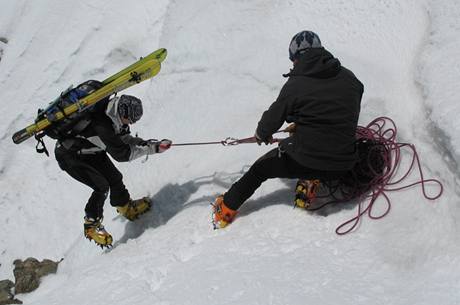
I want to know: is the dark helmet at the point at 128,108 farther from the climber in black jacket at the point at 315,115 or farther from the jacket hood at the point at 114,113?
the climber in black jacket at the point at 315,115

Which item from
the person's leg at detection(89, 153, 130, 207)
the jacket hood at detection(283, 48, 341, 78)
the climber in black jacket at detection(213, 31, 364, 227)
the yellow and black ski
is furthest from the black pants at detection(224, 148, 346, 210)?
the yellow and black ski

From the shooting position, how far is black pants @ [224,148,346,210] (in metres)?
4.53

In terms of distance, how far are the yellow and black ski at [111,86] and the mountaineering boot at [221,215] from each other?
1.86m

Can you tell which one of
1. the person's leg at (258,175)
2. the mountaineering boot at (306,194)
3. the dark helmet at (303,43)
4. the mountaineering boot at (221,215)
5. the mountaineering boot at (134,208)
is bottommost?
the mountaineering boot at (134,208)

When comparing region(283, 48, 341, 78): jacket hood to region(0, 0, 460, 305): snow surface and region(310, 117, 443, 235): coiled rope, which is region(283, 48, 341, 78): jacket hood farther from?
region(0, 0, 460, 305): snow surface

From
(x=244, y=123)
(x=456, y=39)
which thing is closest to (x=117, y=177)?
(x=244, y=123)

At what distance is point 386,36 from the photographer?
5891 millimetres

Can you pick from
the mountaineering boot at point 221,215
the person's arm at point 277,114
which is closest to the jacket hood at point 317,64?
the person's arm at point 277,114

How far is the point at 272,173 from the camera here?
184 inches

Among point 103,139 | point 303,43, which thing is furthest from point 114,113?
point 303,43

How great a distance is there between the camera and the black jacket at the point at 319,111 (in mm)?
4184

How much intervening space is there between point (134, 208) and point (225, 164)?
1452 millimetres

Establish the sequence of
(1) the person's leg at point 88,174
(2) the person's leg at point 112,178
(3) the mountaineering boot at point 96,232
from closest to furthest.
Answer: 1. (1) the person's leg at point 88,174
2. (2) the person's leg at point 112,178
3. (3) the mountaineering boot at point 96,232

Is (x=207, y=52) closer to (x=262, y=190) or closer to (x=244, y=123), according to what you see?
(x=244, y=123)
